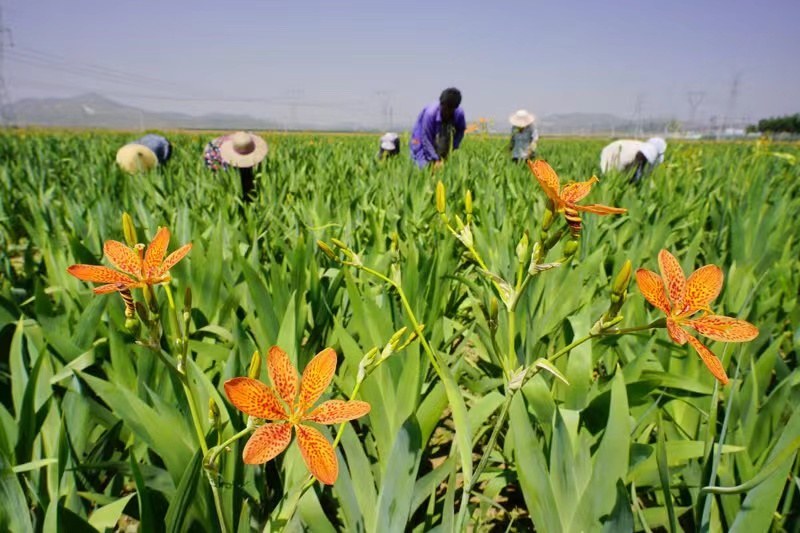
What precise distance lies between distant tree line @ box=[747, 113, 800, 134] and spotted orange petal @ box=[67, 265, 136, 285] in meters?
64.7

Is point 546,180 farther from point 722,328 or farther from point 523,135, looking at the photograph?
point 523,135

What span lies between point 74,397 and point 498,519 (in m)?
0.88

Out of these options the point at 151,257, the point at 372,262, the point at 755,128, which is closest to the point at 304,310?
the point at 372,262

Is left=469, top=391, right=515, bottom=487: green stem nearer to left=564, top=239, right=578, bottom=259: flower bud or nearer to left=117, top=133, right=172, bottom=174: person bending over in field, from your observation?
left=564, top=239, right=578, bottom=259: flower bud

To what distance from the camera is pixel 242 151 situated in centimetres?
324

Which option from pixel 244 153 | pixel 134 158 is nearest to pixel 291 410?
pixel 244 153

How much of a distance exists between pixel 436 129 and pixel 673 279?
425cm

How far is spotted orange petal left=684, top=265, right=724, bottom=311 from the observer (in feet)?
1.66

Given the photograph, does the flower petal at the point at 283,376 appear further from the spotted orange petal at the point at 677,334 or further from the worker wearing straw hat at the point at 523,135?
the worker wearing straw hat at the point at 523,135

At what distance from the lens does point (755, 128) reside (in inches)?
2143

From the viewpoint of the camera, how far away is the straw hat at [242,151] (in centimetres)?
315

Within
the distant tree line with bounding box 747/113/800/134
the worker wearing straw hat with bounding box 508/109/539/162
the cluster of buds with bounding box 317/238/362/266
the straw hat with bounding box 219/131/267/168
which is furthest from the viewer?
the distant tree line with bounding box 747/113/800/134

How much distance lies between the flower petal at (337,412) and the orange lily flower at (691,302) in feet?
0.95

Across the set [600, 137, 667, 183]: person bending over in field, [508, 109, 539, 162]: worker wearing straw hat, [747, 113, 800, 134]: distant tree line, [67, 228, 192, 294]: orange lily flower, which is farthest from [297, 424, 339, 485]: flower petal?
[747, 113, 800, 134]: distant tree line
